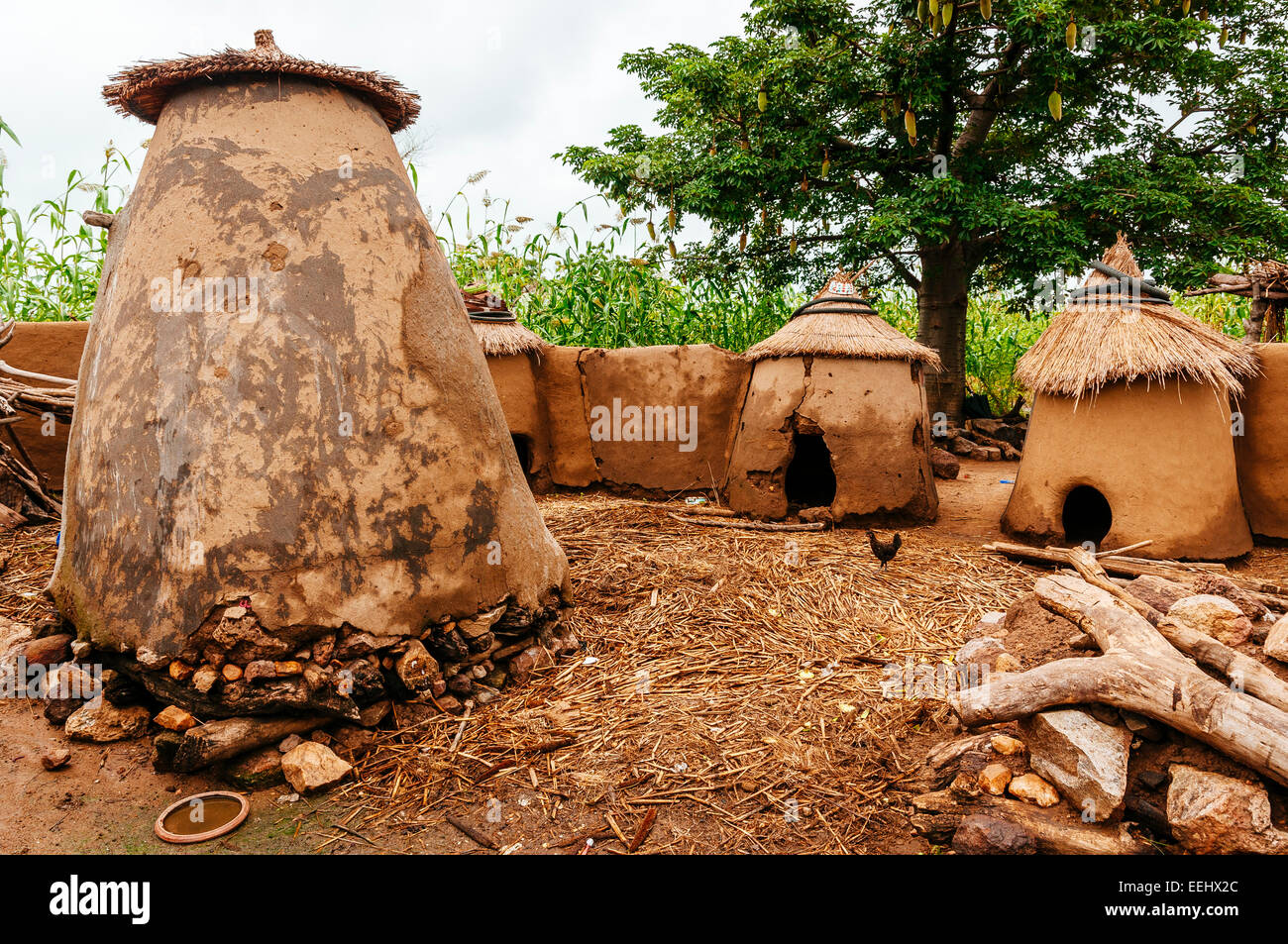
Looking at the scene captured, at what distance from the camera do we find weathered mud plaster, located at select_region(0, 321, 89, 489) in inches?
182

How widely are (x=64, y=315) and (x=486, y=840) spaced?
20.8 ft

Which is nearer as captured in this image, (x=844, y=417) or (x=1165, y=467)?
(x=1165, y=467)

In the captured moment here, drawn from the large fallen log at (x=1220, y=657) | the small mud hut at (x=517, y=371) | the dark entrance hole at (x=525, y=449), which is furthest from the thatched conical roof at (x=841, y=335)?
the large fallen log at (x=1220, y=657)

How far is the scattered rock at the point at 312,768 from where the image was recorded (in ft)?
7.63

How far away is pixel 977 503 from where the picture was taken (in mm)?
5957

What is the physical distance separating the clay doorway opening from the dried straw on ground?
1.46m

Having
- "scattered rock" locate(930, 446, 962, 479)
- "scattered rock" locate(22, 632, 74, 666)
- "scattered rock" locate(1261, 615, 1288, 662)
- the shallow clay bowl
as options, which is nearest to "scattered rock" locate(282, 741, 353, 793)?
the shallow clay bowl

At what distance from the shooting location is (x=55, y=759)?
2332mm

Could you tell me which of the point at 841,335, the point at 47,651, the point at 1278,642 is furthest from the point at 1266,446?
the point at 47,651

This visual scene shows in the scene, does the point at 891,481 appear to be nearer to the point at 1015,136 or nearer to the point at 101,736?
the point at 101,736

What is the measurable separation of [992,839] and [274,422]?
2.48 meters

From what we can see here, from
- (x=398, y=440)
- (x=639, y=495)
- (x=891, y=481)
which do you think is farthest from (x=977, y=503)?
(x=398, y=440)

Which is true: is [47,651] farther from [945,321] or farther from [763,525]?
[945,321]

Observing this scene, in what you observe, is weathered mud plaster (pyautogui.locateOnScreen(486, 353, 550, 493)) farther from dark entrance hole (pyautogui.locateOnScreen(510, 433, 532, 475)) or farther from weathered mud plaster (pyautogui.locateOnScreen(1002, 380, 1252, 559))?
weathered mud plaster (pyautogui.locateOnScreen(1002, 380, 1252, 559))
